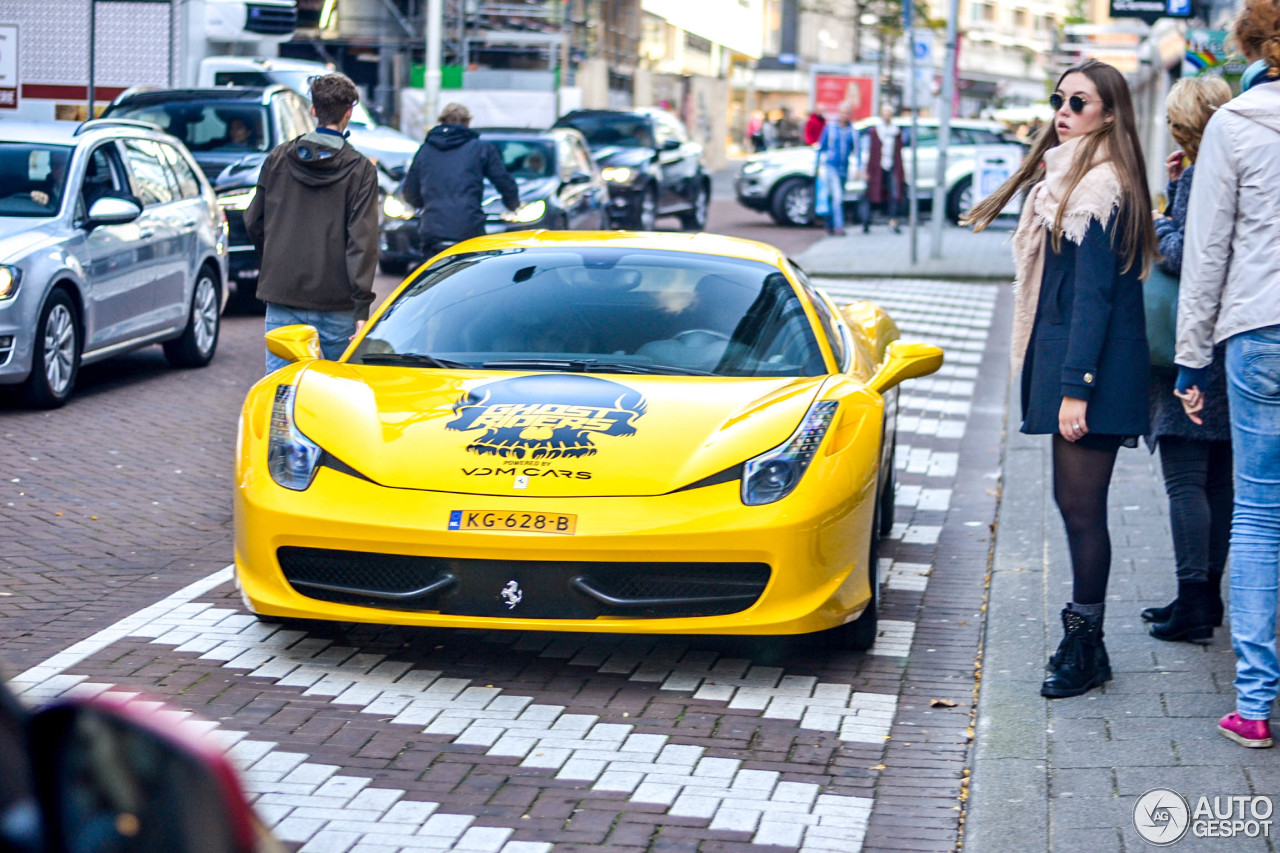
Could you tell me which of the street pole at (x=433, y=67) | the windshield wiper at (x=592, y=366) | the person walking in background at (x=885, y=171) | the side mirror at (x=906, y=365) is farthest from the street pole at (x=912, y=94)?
the windshield wiper at (x=592, y=366)

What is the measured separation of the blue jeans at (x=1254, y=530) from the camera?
4152mm

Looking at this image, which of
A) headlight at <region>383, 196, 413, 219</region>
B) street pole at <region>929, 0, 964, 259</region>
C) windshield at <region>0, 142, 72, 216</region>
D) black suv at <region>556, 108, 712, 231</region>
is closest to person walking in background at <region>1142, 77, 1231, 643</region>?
windshield at <region>0, 142, 72, 216</region>

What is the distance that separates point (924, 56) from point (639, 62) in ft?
125

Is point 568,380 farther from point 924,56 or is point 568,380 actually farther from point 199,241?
point 924,56

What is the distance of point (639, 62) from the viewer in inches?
2346

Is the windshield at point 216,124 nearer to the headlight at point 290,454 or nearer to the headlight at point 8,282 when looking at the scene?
the headlight at point 8,282

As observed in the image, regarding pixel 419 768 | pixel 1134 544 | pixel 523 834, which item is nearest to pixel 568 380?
pixel 419 768

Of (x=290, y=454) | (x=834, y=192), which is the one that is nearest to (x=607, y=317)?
(x=290, y=454)

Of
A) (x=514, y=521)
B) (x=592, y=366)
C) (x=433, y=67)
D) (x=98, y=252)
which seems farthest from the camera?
(x=433, y=67)

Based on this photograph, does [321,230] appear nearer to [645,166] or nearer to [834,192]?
[645,166]

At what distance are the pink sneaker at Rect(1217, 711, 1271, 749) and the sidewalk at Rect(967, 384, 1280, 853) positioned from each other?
20mm

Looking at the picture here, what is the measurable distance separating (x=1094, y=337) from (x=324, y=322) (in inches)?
149

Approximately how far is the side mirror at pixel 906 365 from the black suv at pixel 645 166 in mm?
16186

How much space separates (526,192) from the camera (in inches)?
653
